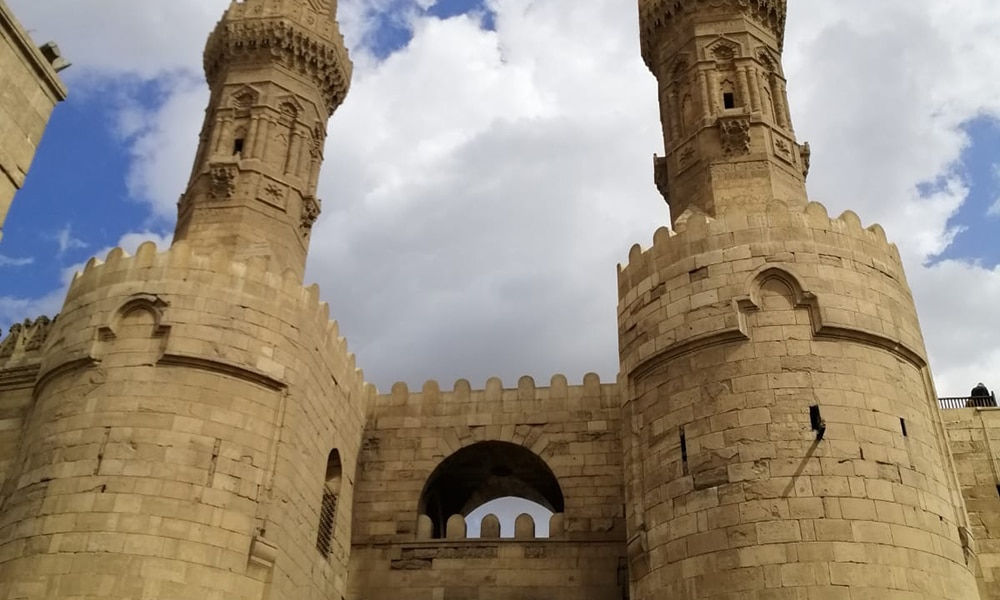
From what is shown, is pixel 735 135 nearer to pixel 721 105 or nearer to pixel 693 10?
pixel 721 105

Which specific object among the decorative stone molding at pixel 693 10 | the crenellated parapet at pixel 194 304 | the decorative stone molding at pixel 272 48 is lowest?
the crenellated parapet at pixel 194 304

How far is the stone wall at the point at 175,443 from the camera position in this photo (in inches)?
390

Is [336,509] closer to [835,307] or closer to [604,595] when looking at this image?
[604,595]

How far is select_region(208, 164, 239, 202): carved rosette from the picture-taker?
16641 mm

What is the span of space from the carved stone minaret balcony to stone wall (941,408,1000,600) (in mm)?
4294

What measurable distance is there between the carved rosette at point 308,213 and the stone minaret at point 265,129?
0.02 m

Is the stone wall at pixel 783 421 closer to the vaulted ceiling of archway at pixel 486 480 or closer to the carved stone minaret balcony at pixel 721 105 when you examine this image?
the carved stone minaret balcony at pixel 721 105

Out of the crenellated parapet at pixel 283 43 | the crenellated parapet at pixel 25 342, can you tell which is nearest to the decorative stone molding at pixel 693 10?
the crenellated parapet at pixel 283 43

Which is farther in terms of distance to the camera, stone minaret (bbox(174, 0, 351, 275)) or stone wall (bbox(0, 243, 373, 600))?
stone minaret (bbox(174, 0, 351, 275))

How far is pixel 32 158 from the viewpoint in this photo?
7199mm

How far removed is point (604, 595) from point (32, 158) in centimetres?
936

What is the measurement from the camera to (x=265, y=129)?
1741cm

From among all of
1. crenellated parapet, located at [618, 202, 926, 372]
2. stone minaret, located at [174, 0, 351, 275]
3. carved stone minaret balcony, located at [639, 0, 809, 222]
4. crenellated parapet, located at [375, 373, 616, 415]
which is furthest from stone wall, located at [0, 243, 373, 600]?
carved stone minaret balcony, located at [639, 0, 809, 222]

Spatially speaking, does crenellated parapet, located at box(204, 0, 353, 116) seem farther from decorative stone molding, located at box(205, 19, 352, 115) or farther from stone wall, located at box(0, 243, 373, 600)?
stone wall, located at box(0, 243, 373, 600)
